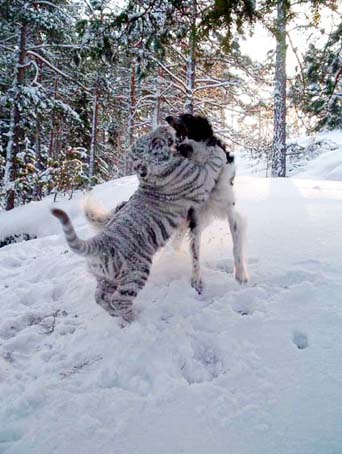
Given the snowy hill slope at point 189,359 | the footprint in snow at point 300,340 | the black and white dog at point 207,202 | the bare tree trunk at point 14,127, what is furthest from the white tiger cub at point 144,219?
the bare tree trunk at point 14,127

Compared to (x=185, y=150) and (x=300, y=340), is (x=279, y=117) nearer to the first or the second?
(x=185, y=150)

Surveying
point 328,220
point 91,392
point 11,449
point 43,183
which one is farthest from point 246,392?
point 43,183

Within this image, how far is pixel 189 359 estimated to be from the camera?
2.81 meters

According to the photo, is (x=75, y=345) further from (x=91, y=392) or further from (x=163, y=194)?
(x=163, y=194)

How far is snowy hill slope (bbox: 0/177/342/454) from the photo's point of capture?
2.15m

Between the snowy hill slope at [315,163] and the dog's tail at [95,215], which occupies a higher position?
the snowy hill slope at [315,163]

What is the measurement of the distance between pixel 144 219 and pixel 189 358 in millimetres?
1360

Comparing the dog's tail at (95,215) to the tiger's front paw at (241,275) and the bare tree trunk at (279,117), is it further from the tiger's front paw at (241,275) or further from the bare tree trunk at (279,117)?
the bare tree trunk at (279,117)

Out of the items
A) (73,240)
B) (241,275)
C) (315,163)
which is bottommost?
(241,275)

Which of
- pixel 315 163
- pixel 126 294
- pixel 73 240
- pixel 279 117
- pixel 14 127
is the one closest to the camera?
pixel 73 240

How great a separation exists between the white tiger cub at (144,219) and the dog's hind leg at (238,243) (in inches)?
17.6

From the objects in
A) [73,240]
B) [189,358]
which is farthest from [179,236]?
[189,358]

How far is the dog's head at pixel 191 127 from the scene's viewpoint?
12.7ft

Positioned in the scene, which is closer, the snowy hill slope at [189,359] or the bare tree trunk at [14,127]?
the snowy hill slope at [189,359]
